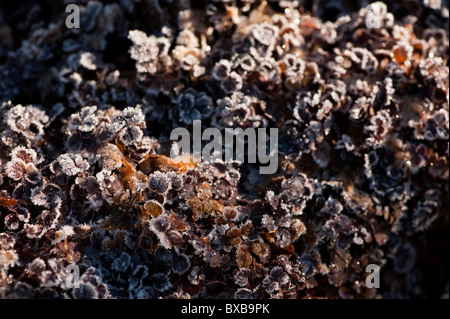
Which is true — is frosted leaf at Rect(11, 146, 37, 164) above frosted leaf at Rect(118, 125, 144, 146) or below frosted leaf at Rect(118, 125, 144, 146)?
below

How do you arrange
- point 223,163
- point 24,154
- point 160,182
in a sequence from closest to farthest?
point 160,182
point 24,154
point 223,163

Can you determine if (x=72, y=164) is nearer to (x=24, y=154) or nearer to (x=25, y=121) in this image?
(x=24, y=154)

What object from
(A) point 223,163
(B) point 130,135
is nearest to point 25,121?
(B) point 130,135

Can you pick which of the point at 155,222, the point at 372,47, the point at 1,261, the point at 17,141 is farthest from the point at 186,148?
the point at 372,47

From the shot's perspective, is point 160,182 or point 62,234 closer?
point 62,234

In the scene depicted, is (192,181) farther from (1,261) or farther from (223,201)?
(1,261)

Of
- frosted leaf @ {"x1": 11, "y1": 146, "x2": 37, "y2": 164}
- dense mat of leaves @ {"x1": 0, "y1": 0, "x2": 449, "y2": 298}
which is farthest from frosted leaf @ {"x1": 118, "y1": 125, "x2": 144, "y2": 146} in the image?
frosted leaf @ {"x1": 11, "y1": 146, "x2": 37, "y2": 164}

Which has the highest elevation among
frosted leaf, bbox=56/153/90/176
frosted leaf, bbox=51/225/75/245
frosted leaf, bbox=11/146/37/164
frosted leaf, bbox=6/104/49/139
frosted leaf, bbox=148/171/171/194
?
frosted leaf, bbox=6/104/49/139

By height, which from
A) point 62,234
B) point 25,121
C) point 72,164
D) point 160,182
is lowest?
point 62,234

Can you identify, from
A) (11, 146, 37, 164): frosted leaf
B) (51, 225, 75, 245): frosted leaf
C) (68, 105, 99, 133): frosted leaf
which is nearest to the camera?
(51, 225, 75, 245): frosted leaf

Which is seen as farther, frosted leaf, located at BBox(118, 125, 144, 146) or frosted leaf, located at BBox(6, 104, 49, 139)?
frosted leaf, located at BBox(6, 104, 49, 139)

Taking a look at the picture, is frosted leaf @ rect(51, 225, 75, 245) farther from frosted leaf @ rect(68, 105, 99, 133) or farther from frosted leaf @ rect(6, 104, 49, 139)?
frosted leaf @ rect(6, 104, 49, 139)

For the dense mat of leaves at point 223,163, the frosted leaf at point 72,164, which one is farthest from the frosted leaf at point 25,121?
the frosted leaf at point 72,164
